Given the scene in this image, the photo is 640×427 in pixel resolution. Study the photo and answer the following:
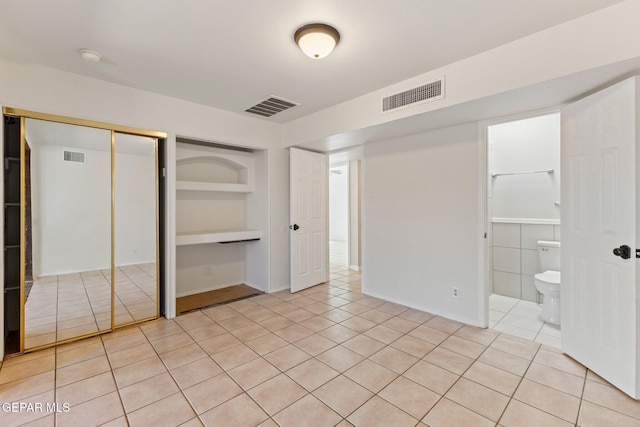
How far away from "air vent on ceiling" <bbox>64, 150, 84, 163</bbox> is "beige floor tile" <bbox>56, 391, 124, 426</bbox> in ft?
6.61

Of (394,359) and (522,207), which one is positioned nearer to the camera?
(394,359)

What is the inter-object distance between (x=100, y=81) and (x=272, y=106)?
1.72m

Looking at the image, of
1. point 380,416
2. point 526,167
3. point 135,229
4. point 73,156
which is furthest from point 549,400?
point 73,156

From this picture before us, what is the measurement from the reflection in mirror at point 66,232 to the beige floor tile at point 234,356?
142 cm

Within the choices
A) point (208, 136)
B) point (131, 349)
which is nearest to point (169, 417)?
point (131, 349)

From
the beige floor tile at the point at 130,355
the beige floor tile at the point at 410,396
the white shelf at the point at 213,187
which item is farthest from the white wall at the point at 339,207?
the beige floor tile at the point at 410,396

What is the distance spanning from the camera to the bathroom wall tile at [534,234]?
369 centimetres

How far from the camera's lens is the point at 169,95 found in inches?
126

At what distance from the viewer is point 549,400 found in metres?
1.90

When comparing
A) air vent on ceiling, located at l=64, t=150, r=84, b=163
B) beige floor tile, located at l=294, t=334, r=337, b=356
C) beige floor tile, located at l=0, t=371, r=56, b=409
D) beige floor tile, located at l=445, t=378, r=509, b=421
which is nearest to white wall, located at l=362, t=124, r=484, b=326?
beige floor tile, located at l=445, t=378, r=509, b=421

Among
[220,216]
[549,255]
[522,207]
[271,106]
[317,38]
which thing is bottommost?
[549,255]

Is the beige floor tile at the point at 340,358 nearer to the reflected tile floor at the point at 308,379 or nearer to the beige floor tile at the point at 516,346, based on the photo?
the reflected tile floor at the point at 308,379

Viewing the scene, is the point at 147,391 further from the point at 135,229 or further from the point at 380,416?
A: the point at 135,229

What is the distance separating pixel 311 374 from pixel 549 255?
327 centimetres
